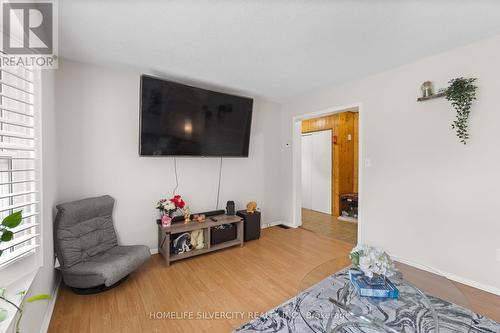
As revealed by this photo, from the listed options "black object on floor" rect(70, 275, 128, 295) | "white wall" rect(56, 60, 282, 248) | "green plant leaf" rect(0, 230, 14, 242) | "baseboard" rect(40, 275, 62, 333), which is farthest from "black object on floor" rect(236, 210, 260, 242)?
"green plant leaf" rect(0, 230, 14, 242)

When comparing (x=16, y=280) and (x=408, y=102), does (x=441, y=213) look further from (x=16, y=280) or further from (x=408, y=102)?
(x=16, y=280)

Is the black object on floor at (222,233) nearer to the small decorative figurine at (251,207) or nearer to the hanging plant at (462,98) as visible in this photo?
the small decorative figurine at (251,207)

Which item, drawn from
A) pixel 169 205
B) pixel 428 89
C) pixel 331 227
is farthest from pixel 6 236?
pixel 331 227

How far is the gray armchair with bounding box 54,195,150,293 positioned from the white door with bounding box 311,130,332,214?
4124 millimetres

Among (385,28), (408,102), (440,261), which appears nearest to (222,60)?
(385,28)

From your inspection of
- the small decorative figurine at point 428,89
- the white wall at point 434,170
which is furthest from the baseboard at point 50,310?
the small decorative figurine at point 428,89

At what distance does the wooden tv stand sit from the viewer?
2600 millimetres

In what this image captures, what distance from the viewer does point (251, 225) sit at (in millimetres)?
3410

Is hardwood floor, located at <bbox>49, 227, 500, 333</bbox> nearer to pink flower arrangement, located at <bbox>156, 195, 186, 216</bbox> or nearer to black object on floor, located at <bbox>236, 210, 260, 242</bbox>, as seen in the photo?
black object on floor, located at <bbox>236, 210, 260, 242</bbox>

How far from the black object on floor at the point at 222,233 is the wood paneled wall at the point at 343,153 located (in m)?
2.84

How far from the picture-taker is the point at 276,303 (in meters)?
1.92

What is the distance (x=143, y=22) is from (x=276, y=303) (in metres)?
2.67

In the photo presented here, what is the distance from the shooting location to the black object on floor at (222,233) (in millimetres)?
3012

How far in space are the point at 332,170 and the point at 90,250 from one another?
15.3 feet
